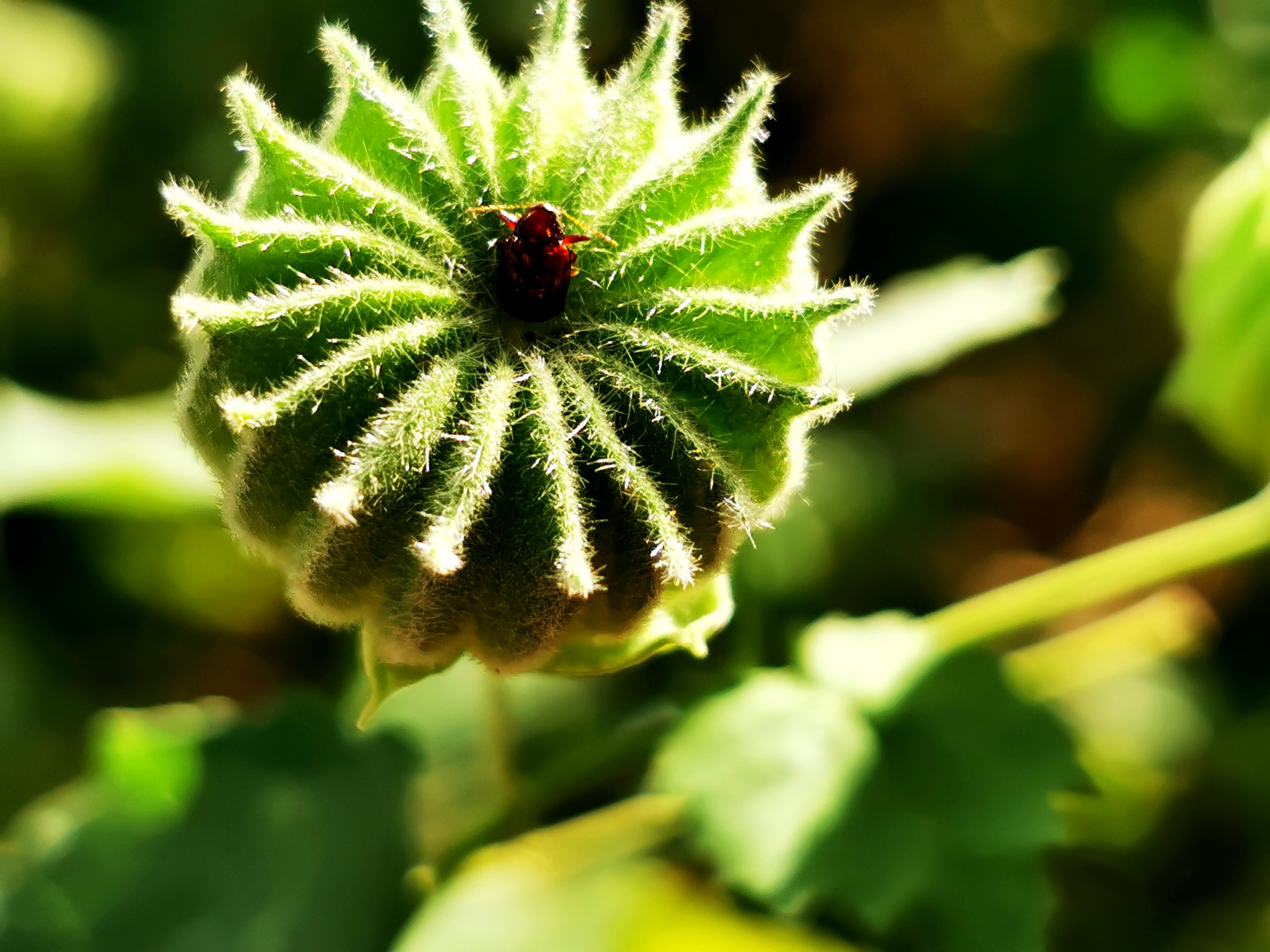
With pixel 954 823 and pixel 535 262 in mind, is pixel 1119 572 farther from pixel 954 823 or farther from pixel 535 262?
pixel 535 262

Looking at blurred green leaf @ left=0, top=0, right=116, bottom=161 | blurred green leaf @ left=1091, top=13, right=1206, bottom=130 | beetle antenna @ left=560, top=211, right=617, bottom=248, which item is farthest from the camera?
blurred green leaf @ left=1091, top=13, right=1206, bottom=130

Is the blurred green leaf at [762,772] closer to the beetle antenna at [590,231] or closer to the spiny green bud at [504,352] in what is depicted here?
the spiny green bud at [504,352]

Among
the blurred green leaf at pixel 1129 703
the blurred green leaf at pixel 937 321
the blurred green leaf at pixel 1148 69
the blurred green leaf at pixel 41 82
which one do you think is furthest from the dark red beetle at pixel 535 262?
the blurred green leaf at pixel 1148 69

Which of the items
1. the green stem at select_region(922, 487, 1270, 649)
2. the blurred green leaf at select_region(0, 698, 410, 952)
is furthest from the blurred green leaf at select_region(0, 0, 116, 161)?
the green stem at select_region(922, 487, 1270, 649)

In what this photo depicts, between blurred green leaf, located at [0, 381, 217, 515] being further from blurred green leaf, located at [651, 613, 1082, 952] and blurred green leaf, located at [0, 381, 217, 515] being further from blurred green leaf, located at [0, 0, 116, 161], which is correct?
blurred green leaf, located at [651, 613, 1082, 952]

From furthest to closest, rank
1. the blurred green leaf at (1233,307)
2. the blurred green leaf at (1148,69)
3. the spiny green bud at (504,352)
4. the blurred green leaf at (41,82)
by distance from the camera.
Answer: the blurred green leaf at (1148,69), the blurred green leaf at (41,82), the blurred green leaf at (1233,307), the spiny green bud at (504,352)

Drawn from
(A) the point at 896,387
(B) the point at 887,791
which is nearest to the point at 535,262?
(B) the point at 887,791

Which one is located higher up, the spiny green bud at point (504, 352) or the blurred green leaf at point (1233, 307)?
the blurred green leaf at point (1233, 307)
